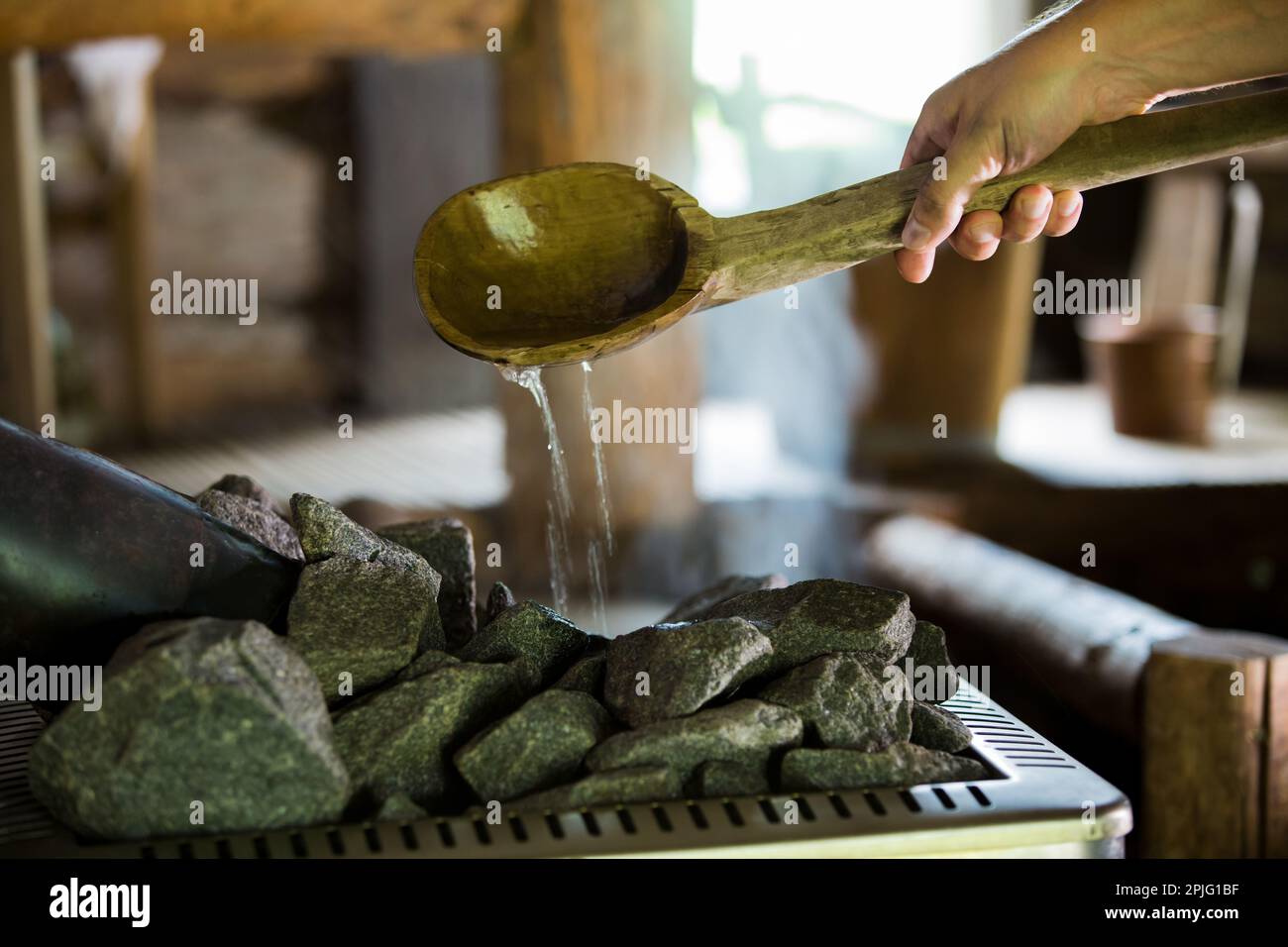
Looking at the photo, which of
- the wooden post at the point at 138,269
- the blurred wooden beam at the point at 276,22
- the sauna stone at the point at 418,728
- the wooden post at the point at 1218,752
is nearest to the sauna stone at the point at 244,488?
the sauna stone at the point at 418,728

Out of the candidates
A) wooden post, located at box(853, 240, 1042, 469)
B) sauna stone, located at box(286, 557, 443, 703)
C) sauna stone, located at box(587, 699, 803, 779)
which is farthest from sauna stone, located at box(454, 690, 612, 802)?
wooden post, located at box(853, 240, 1042, 469)

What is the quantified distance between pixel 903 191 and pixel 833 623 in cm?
55

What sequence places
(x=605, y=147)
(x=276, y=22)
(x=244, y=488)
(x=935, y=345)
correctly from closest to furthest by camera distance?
(x=244, y=488) < (x=276, y=22) < (x=605, y=147) < (x=935, y=345)

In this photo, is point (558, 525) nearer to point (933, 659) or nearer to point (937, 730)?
point (933, 659)

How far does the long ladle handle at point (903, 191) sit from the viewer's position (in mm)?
1612

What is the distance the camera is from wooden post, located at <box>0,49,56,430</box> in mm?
4168

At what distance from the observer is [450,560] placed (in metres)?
1.83

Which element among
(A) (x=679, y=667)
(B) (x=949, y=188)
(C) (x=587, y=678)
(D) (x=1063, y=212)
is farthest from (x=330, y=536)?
(D) (x=1063, y=212)

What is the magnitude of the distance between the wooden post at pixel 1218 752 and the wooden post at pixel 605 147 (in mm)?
1627

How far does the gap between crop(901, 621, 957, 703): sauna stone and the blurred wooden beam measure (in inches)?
98.8

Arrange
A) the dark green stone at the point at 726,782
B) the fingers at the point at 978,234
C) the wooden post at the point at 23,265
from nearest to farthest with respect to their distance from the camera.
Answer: the dark green stone at the point at 726,782 → the fingers at the point at 978,234 → the wooden post at the point at 23,265

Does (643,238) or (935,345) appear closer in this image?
(643,238)

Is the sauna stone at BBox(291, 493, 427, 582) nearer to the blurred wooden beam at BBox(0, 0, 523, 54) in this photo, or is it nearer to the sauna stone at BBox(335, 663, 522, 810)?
the sauna stone at BBox(335, 663, 522, 810)

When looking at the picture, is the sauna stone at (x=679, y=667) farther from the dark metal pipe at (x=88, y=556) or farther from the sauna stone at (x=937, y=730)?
the dark metal pipe at (x=88, y=556)
